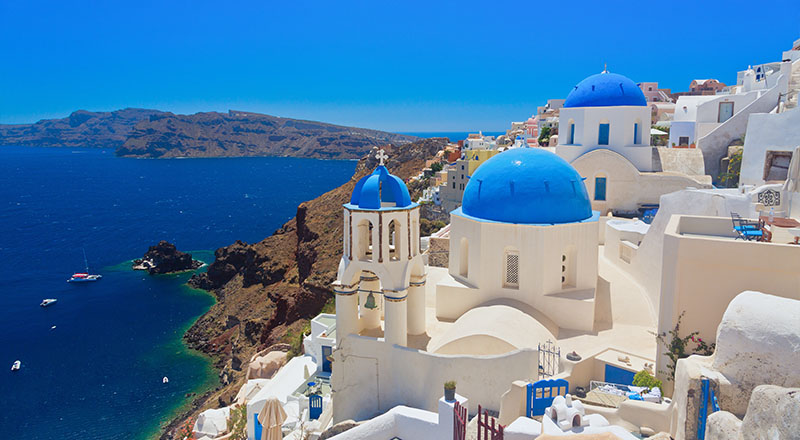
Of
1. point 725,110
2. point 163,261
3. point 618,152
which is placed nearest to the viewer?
point 618,152

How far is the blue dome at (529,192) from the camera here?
1327 cm

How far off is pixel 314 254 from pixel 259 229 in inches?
1334

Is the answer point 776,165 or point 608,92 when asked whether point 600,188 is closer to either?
point 608,92

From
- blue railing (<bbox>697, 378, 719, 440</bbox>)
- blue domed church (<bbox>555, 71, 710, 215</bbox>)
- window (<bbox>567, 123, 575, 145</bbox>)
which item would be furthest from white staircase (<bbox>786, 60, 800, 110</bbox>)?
blue railing (<bbox>697, 378, 719, 440</bbox>)

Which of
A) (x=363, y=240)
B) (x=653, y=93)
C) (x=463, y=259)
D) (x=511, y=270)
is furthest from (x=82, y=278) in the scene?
(x=653, y=93)

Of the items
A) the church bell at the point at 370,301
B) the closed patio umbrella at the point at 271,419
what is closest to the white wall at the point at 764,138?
the church bell at the point at 370,301

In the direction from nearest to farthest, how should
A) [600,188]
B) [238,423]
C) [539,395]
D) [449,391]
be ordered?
[449,391], [539,395], [238,423], [600,188]

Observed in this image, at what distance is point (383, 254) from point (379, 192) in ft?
4.85

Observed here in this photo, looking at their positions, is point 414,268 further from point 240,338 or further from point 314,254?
point 314,254

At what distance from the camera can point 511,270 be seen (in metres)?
13.6

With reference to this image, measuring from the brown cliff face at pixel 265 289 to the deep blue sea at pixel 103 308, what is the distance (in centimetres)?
144

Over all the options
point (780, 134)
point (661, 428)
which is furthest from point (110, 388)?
point (780, 134)

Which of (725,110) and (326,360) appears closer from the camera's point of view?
(326,360)

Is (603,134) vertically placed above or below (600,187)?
above
